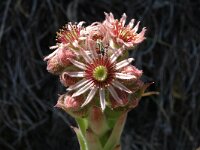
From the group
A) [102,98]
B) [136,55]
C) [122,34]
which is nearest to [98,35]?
[122,34]

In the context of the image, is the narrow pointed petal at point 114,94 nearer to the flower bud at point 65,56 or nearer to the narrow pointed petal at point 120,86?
the narrow pointed petal at point 120,86

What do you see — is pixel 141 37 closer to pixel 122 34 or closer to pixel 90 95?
pixel 122 34

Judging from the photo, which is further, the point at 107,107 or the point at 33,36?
the point at 33,36

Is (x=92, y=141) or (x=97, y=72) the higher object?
(x=97, y=72)

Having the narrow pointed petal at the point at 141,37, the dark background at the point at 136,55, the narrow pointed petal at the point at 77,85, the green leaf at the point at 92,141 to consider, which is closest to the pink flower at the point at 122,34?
the narrow pointed petal at the point at 141,37

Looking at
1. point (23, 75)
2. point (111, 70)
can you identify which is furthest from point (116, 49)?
point (23, 75)

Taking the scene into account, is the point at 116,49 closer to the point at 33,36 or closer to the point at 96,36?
the point at 96,36

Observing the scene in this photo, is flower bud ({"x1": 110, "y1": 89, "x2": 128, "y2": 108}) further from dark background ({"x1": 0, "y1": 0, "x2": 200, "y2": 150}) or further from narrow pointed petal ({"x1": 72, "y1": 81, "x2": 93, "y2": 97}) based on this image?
dark background ({"x1": 0, "y1": 0, "x2": 200, "y2": 150})
